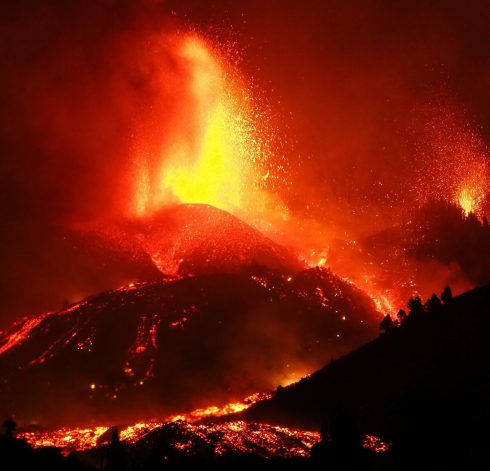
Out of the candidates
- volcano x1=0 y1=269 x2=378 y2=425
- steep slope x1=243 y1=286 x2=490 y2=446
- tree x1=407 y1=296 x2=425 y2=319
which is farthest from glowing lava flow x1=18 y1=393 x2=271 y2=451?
tree x1=407 y1=296 x2=425 y2=319

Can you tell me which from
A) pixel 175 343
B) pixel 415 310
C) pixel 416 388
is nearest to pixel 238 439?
pixel 416 388

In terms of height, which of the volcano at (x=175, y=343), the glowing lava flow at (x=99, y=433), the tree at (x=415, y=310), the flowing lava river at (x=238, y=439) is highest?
the volcano at (x=175, y=343)

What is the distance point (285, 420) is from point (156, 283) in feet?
270

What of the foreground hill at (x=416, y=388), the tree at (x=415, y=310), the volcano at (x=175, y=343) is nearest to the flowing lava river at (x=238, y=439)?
the foreground hill at (x=416, y=388)

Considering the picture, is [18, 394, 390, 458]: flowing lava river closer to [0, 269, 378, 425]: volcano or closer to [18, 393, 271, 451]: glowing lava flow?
[18, 393, 271, 451]: glowing lava flow

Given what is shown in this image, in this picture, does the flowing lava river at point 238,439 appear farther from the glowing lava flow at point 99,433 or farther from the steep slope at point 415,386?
the steep slope at point 415,386

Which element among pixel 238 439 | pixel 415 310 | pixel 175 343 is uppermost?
pixel 175 343

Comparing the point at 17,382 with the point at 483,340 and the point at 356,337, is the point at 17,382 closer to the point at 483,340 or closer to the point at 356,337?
the point at 356,337

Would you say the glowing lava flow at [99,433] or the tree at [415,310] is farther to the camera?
the tree at [415,310]

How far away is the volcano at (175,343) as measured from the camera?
401 ft

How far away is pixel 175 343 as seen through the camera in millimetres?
138000

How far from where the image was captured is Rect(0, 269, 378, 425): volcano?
122188 millimetres

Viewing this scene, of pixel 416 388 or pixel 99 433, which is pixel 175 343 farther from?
pixel 416 388

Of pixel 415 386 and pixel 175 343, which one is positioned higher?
pixel 175 343
